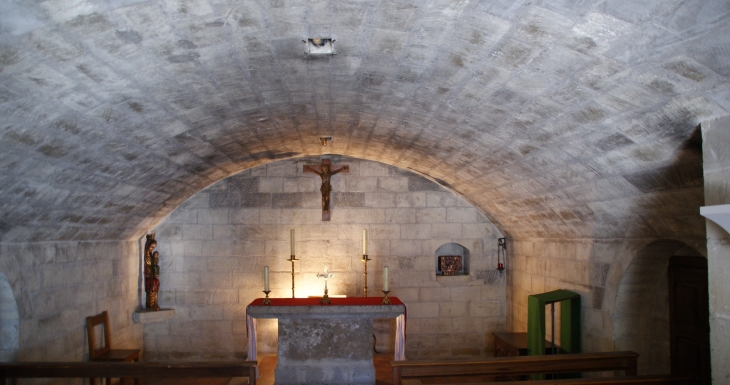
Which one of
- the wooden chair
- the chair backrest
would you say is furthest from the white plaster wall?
the chair backrest

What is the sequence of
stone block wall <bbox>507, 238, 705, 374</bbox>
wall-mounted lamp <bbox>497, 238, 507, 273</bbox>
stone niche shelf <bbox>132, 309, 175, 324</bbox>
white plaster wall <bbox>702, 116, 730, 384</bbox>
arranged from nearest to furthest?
white plaster wall <bbox>702, 116, 730, 384</bbox> < stone block wall <bbox>507, 238, 705, 374</bbox> < stone niche shelf <bbox>132, 309, 175, 324</bbox> < wall-mounted lamp <bbox>497, 238, 507, 273</bbox>

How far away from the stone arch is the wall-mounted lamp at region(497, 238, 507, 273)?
10.4 feet

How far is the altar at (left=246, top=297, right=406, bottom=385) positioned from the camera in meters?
6.40

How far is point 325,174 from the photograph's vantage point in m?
8.96

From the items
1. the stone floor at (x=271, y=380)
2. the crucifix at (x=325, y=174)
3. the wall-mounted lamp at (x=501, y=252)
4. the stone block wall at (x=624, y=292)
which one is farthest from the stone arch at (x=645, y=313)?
the crucifix at (x=325, y=174)

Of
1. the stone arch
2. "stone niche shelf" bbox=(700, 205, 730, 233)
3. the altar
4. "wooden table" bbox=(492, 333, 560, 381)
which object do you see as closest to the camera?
"stone niche shelf" bbox=(700, 205, 730, 233)

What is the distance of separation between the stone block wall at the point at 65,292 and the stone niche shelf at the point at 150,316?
13cm

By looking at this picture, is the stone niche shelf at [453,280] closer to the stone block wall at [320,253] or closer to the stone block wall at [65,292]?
the stone block wall at [320,253]

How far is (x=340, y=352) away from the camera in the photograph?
646cm

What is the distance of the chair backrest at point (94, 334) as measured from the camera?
6.73m

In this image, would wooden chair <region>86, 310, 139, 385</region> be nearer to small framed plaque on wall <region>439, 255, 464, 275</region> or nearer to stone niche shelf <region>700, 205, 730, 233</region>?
small framed plaque on wall <region>439, 255, 464, 275</region>

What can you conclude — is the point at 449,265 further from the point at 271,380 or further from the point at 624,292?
the point at 624,292

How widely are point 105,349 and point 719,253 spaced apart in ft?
22.0

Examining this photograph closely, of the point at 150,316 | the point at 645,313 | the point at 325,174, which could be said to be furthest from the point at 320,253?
the point at 645,313
